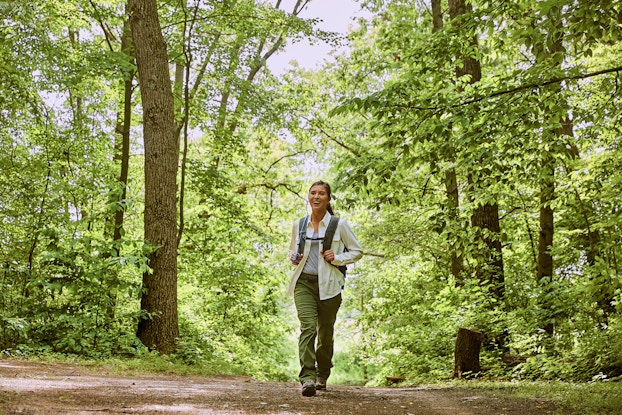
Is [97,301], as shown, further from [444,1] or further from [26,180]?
[444,1]

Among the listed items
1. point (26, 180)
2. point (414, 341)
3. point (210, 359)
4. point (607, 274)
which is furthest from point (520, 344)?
point (26, 180)

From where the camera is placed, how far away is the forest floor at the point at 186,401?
13.2 ft

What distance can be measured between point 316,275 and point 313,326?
0.53 metres

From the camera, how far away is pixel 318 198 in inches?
246

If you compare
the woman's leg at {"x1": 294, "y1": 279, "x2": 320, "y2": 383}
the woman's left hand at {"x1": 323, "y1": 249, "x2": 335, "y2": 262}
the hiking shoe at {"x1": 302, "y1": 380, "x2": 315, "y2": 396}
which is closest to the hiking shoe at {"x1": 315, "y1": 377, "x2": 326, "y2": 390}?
the woman's leg at {"x1": 294, "y1": 279, "x2": 320, "y2": 383}

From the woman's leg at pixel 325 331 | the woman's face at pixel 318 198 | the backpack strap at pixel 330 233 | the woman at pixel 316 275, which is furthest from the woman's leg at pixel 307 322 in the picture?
the woman's face at pixel 318 198

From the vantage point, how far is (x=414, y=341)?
13039 mm

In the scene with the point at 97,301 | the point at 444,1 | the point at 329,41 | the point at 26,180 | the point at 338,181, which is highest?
the point at 444,1

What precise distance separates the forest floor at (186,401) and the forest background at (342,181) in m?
1.81

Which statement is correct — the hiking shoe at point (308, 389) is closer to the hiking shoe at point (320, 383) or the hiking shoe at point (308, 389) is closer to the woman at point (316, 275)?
the woman at point (316, 275)

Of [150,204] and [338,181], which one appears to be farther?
[150,204]

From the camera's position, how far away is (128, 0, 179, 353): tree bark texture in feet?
33.3

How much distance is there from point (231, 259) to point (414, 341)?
5.65m

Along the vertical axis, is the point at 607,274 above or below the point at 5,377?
above
